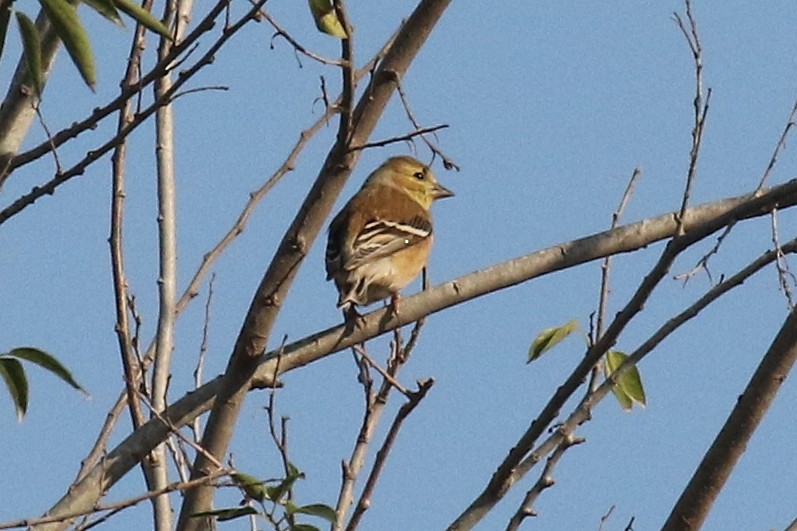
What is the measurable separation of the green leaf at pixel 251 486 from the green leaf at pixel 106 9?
111cm

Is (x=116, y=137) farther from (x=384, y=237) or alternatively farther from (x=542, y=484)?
(x=384, y=237)

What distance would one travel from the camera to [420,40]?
141 inches

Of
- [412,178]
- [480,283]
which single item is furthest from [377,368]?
[412,178]

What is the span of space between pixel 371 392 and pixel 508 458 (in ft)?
3.67

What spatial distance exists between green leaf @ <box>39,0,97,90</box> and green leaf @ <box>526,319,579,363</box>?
5.31 feet

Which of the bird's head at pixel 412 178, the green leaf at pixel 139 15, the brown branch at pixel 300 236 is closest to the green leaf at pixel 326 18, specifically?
the brown branch at pixel 300 236

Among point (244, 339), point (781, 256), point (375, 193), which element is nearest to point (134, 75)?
point (244, 339)

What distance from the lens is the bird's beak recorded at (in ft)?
29.7

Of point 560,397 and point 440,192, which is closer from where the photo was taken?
point 560,397

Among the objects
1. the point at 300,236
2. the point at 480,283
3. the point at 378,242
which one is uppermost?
the point at 378,242

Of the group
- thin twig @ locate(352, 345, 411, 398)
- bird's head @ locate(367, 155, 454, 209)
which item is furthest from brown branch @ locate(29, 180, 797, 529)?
bird's head @ locate(367, 155, 454, 209)

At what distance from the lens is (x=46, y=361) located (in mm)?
3621

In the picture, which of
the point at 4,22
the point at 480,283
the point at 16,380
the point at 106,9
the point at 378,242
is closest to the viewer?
the point at 106,9

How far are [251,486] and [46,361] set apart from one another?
1.89ft
